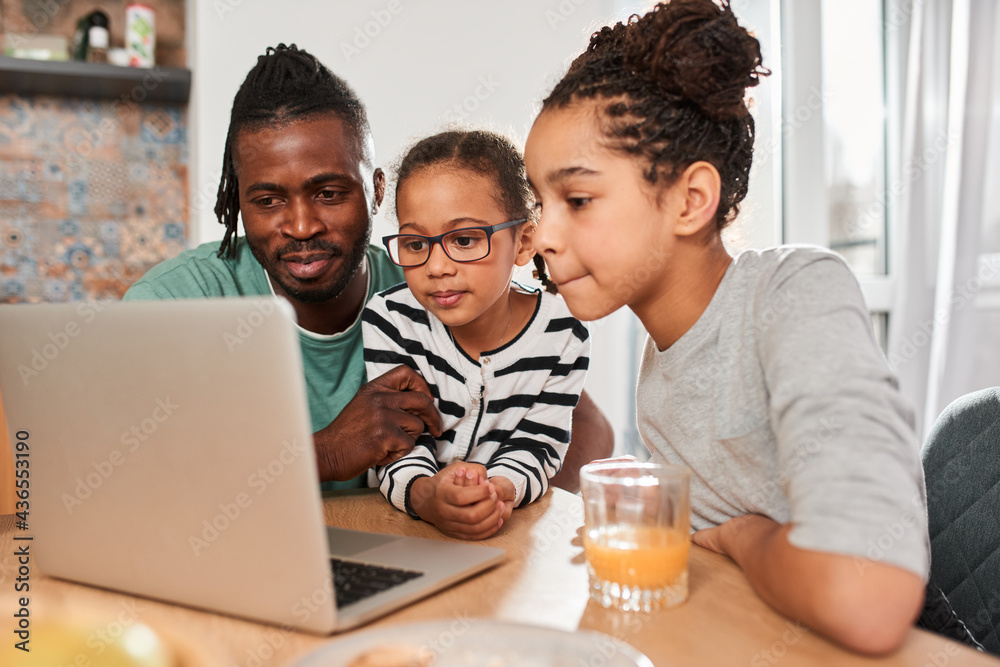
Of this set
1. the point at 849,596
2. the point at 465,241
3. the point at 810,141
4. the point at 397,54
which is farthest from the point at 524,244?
the point at 810,141

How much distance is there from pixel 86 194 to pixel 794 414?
2.82 m

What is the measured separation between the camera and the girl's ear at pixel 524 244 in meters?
1.34

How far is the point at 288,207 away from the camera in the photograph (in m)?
1.45

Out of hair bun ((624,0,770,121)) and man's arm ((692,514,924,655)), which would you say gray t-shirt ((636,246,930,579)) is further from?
hair bun ((624,0,770,121))

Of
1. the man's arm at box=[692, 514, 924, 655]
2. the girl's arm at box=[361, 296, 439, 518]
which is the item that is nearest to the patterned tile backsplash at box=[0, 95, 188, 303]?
the girl's arm at box=[361, 296, 439, 518]

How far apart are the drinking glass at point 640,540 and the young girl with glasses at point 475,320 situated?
1.46ft

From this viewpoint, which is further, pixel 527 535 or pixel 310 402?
pixel 310 402

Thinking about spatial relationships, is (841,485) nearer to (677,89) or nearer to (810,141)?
(677,89)

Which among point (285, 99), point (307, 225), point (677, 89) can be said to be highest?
point (285, 99)

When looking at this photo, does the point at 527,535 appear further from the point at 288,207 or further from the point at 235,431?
the point at 288,207

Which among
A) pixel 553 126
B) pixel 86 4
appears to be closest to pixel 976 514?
pixel 553 126

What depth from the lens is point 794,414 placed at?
0.66 m

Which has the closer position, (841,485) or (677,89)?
(841,485)

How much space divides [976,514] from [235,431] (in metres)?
0.85
